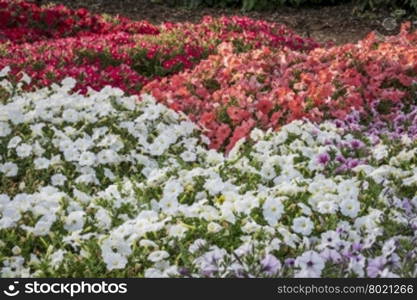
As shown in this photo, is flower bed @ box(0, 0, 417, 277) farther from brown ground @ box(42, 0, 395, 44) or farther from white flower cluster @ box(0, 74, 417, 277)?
brown ground @ box(42, 0, 395, 44)

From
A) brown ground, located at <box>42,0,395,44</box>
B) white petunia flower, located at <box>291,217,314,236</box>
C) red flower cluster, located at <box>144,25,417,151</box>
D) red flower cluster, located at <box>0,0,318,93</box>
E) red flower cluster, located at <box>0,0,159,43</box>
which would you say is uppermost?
brown ground, located at <box>42,0,395,44</box>

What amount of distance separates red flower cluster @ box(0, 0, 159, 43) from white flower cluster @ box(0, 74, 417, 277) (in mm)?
3839

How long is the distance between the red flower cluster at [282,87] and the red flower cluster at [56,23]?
253 cm

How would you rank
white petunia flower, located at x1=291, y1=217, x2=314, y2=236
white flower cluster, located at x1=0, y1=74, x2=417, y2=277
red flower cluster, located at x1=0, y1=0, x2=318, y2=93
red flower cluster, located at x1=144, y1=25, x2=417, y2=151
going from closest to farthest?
white flower cluster, located at x1=0, y1=74, x2=417, y2=277
white petunia flower, located at x1=291, y1=217, x2=314, y2=236
red flower cluster, located at x1=144, y1=25, x2=417, y2=151
red flower cluster, located at x1=0, y1=0, x2=318, y2=93

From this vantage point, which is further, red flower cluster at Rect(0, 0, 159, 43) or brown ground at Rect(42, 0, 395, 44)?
brown ground at Rect(42, 0, 395, 44)

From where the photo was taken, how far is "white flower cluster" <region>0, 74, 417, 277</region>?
369 centimetres

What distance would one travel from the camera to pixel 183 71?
25.8 feet

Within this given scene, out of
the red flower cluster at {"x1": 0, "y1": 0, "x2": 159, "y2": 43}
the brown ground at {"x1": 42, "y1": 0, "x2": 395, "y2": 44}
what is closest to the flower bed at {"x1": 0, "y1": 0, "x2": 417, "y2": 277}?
the red flower cluster at {"x1": 0, "y1": 0, "x2": 159, "y2": 43}

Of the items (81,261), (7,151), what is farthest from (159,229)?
(7,151)

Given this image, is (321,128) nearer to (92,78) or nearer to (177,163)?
(177,163)

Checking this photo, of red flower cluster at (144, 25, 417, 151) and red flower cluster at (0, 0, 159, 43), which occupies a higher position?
red flower cluster at (0, 0, 159, 43)

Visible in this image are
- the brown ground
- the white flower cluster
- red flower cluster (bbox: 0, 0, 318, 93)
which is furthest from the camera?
the brown ground

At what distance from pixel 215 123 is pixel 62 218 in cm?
201

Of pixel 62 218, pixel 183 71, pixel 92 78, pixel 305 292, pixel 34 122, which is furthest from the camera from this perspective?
pixel 183 71
